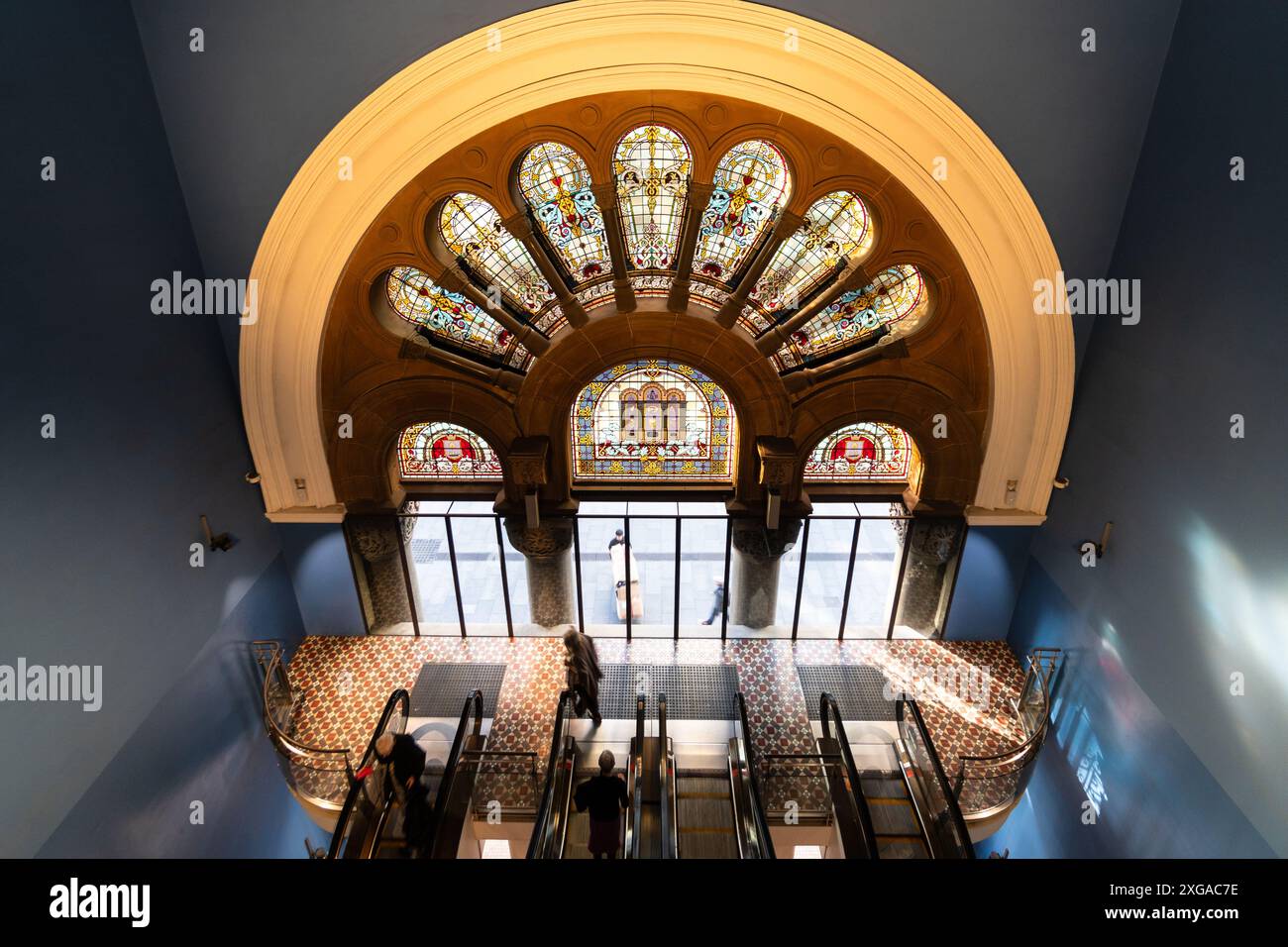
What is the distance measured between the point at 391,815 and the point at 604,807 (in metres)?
2.78

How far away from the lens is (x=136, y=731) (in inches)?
301

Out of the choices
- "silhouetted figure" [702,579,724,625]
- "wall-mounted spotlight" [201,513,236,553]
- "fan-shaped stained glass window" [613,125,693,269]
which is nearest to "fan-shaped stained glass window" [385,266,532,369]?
"fan-shaped stained glass window" [613,125,693,269]

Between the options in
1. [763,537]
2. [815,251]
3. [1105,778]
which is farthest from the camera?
[763,537]

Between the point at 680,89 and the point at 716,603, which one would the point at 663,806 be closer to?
the point at 716,603

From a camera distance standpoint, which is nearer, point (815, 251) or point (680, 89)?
point (680, 89)

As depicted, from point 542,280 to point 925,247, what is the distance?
500cm

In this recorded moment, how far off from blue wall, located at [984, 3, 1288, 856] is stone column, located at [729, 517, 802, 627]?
4003 mm

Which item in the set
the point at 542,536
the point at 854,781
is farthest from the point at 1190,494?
the point at 542,536

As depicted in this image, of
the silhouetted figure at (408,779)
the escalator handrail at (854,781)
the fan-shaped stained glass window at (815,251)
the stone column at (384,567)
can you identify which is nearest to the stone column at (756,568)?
the escalator handrail at (854,781)

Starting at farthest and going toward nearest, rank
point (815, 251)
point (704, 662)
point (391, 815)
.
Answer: point (704, 662)
point (815, 251)
point (391, 815)

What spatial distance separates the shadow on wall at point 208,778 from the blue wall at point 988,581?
10662 mm

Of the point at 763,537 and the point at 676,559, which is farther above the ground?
the point at 763,537

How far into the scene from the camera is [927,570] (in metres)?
11.1

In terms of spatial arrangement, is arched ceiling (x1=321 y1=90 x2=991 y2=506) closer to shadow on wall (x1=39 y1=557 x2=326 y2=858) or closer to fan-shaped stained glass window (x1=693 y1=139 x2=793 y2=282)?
fan-shaped stained glass window (x1=693 y1=139 x2=793 y2=282)
